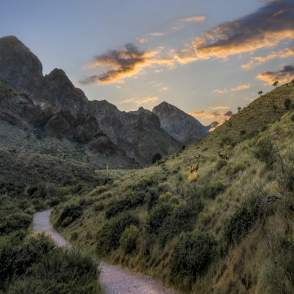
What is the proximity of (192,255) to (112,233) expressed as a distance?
281 inches

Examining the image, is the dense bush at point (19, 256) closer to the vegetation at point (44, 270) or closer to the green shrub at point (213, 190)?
the vegetation at point (44, 270)

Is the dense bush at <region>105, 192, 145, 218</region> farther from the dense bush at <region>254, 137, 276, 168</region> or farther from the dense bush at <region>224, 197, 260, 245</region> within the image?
the dense bush at <region>224, 197, 260, 245</region>

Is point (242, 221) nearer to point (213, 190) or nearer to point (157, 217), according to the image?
point (213, 190)

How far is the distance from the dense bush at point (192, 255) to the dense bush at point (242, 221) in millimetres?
757

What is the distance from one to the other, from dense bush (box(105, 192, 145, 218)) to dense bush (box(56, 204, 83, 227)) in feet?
21.4

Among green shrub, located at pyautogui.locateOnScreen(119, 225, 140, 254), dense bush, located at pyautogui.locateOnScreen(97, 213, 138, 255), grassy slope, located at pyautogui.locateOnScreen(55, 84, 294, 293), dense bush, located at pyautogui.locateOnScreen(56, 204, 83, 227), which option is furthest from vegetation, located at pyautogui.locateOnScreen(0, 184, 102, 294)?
dense bush, located at pyautogui.locateOnScreen(56, 204, 83, 227)

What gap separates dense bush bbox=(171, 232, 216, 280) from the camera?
13.7 metres

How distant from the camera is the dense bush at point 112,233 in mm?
19828

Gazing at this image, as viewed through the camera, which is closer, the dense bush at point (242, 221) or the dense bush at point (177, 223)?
the dense bush at point (242, 221)

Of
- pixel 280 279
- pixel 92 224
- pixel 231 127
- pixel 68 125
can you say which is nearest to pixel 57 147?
pixel 68 125

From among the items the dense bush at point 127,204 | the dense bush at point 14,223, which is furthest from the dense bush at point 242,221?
the dense bush at point 14,223

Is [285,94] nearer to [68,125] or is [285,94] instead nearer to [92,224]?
[92,224]

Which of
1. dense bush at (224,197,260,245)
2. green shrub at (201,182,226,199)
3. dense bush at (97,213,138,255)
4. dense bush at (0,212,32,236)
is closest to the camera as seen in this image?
dense bush at (224,197,260,245)

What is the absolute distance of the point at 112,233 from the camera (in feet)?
66.7
